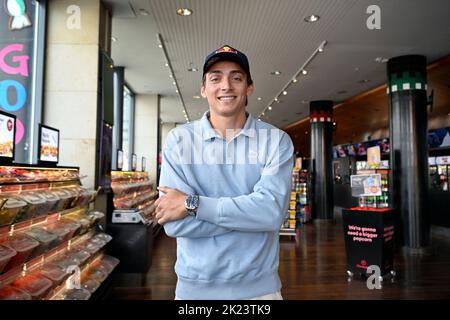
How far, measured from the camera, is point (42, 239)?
2576mm

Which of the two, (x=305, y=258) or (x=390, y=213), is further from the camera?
(x=305, y=258)

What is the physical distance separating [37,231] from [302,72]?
6.94 m

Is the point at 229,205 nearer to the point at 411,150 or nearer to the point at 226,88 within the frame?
the point at 226,88

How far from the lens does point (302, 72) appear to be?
8281 mm

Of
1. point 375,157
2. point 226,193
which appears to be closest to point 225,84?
point 226,193

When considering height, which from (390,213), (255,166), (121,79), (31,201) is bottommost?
(390,213)

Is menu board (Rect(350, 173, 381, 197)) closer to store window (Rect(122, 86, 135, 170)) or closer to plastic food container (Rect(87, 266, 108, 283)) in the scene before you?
plastic food container (Rect(87, 266, 108, 283))

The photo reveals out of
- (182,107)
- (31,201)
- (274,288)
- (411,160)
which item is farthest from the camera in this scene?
(182,107)

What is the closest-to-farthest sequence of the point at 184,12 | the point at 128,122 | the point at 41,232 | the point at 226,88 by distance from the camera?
the point at 226,88 → the point at 41,232 → the point at 184,12 → the point at 128,122

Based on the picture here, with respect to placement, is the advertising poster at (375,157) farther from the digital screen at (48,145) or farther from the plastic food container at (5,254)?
the plastic food container at (5,254)

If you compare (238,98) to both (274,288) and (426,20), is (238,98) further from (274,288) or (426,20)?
(426,20)

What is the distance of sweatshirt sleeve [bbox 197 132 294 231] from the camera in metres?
1.16

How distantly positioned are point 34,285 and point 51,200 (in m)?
0.66

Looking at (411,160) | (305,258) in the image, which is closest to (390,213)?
(305,258)
